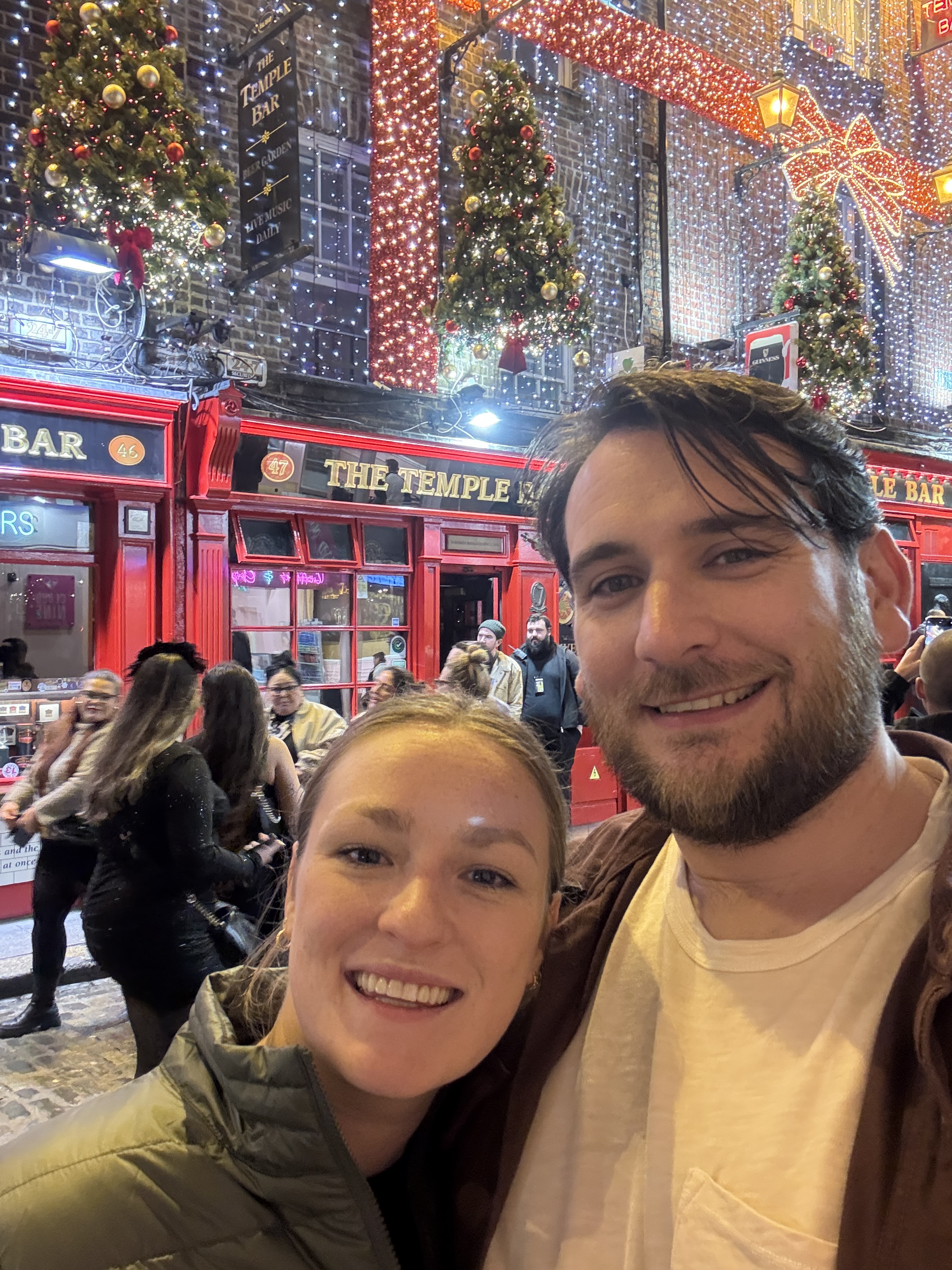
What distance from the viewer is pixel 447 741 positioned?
4.49ft

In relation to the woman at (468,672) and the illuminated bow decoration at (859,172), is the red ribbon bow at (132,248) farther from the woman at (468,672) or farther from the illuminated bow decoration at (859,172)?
the illuminated bow decoration at (859,172)

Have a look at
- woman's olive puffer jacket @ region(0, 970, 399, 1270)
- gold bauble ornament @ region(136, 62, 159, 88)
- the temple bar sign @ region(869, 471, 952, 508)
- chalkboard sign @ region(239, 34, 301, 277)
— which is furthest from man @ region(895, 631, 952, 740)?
the temple bar sign @ region(869, 471, 952, 508)

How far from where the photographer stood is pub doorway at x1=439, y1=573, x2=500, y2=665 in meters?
9.86

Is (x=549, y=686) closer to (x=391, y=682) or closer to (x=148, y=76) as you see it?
(x=391, y=682)

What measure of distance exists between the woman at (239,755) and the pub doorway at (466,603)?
5575 millimetres

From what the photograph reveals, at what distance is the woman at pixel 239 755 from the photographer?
4.17m

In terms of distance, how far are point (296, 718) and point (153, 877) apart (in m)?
2.19

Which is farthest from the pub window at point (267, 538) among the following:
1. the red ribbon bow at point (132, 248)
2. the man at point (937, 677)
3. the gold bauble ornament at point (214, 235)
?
the man at point (937, 677)

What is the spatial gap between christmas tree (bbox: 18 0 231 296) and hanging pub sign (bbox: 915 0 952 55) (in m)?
8.15

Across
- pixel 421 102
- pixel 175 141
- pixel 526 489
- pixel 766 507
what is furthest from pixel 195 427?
pixel 766 507

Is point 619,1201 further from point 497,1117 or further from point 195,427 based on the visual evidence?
point 195,427

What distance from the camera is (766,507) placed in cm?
129

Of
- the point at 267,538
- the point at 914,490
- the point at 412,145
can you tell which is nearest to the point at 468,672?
the point at 267,538

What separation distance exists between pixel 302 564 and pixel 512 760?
23.5 feet
